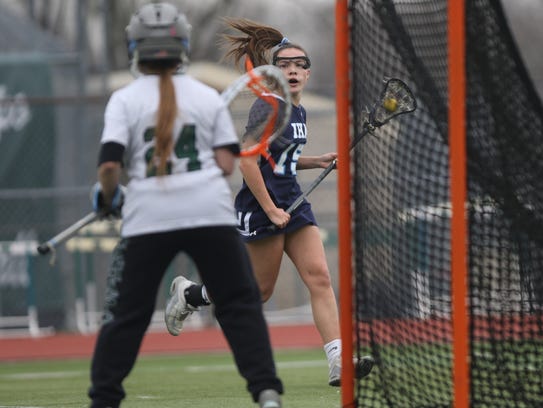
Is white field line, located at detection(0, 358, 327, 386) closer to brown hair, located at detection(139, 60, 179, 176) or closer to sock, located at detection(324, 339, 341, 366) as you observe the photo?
sock, located at detection(324, 339, 341, 366)

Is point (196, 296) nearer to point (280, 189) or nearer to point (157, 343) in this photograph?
point (280, 189)

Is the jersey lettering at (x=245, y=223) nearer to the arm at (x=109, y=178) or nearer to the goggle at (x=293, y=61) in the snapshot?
the goggle at (x=293, y=61)

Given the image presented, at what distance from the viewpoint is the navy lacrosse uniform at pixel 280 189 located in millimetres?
7258

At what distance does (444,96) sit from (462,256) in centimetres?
78

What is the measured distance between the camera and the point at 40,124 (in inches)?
591

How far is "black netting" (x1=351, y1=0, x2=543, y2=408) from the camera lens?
18.0 feet

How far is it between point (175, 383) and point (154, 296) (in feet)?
12.9

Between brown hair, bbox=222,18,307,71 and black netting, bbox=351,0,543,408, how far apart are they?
4.84 ft

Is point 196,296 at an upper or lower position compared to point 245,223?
lower

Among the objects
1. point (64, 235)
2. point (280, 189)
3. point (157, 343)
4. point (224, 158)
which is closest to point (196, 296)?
point (280, 189)

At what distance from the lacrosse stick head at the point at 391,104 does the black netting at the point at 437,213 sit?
7.9 inches

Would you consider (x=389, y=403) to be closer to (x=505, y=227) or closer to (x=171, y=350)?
(x=505, y=227)

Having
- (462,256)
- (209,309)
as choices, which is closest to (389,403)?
(462,256)

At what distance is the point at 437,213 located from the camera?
5.91 meters
